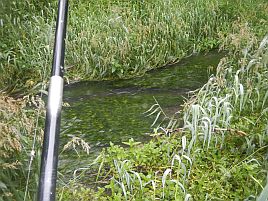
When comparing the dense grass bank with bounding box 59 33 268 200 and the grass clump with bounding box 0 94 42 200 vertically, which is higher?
the grass clump with bounding box 0 94 42 200

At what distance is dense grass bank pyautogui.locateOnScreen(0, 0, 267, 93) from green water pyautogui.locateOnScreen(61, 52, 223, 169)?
21 cm

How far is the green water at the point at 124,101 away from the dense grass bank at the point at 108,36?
212mm

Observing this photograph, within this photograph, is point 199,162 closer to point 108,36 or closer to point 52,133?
point 52,133

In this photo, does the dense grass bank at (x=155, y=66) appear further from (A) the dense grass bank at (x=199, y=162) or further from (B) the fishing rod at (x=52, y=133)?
(B) the fishing rod at (x=52, y=133)

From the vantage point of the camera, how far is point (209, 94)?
2730mm

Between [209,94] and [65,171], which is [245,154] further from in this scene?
[65,171]

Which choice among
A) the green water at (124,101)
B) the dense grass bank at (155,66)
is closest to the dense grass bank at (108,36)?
the dense grass bank at (155,66)

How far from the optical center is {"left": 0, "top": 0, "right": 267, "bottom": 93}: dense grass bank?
4148 millimetres

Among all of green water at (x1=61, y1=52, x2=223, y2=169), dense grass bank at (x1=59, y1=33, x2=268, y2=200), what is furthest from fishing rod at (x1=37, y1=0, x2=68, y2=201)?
green water at (x1=61, y1=52, x2=223, y2=169)

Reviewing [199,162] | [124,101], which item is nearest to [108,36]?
[124,101]

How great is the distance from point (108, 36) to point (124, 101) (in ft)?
3.87

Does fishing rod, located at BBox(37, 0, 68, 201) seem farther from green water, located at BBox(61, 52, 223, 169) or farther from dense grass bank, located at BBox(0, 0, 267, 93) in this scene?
dense grass bank, located at BBox(0, 0, 267, 93)

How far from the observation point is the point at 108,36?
14.6 ft

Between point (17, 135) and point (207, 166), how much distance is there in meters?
1.03
